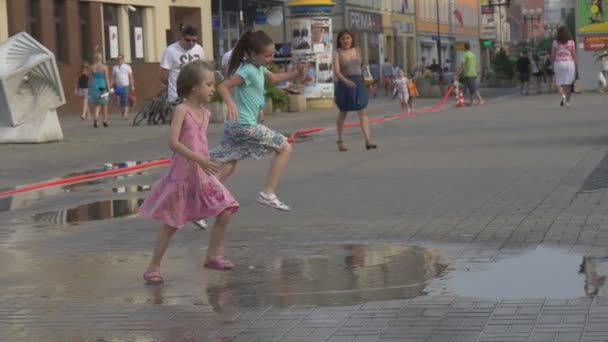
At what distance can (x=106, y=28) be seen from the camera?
43812 mm

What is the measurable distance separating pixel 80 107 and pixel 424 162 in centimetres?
2566

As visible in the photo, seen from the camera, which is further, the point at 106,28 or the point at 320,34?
the point at 106,28

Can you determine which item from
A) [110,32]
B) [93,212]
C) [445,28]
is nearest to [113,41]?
[110,32]

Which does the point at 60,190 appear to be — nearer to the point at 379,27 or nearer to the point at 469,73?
the point at 469,73

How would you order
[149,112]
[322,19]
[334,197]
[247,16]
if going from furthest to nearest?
[247,16], [322,19], [149,112], [334,197]

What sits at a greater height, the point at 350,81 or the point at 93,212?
the point at 350,81

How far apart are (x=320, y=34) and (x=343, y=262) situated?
31.7 metres

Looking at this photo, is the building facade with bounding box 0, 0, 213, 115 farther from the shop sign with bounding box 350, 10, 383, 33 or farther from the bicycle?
the shop sign with bounding box 350, 10, 383, 33

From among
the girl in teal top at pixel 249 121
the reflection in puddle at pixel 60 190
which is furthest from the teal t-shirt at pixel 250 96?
the reflection in puddle at pixel 60 190

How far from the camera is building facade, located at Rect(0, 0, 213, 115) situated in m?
39.7

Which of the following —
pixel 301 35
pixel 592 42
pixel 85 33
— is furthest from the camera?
Result: pixel 592 42

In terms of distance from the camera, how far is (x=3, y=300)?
7.93m

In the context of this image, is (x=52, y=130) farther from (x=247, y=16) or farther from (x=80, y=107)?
(x=247, y=16)

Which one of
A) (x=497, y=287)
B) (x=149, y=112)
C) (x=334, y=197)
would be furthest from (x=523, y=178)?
(x=149, y=112)
